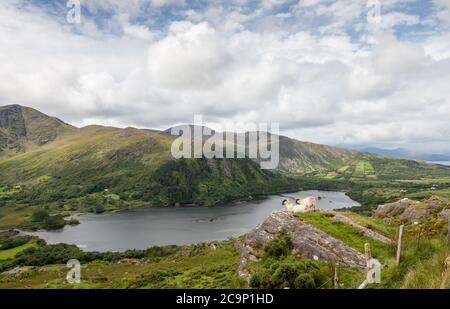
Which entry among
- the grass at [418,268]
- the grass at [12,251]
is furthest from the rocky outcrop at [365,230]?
the grass at [12,251]

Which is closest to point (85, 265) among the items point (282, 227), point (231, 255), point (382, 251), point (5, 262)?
point (5, 262)

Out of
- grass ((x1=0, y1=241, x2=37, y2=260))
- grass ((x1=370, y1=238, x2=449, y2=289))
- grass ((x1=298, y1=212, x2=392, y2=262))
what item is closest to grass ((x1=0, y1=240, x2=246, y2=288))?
grass ((x1=0, y1=241, x2=37, y2=260))

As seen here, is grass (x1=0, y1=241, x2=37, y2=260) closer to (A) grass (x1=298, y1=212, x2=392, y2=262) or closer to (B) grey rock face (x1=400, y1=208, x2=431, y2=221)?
(B) grey rock face (x1=400, y1=208, x2=431, y2=221)

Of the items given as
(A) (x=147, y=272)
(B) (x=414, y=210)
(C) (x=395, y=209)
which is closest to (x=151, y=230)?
(A) (x=147, y=272)

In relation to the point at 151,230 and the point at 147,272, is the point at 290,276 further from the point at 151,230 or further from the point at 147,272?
the point at 151,230

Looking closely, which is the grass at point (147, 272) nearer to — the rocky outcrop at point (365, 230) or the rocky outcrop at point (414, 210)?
the rocky outcrop at point (414, 210)
